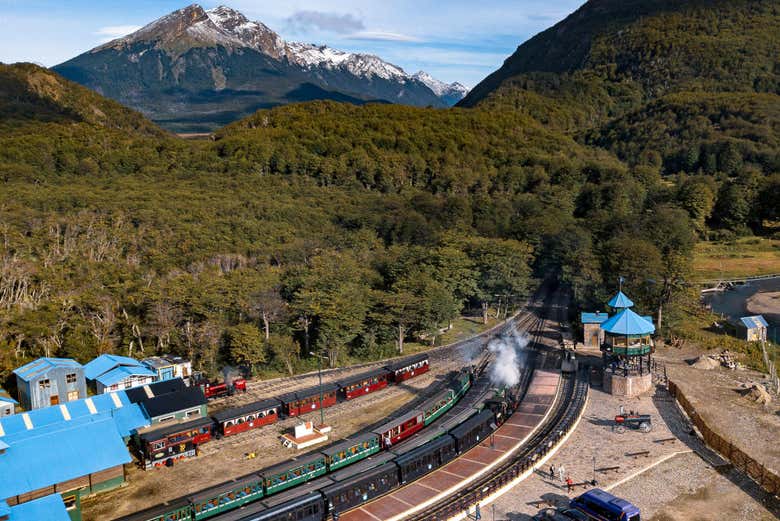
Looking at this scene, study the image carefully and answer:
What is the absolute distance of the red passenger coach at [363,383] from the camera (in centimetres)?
4375

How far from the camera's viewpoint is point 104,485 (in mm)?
32062

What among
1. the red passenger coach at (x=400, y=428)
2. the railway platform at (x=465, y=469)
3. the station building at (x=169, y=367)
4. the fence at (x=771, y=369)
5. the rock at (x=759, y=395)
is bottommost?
the fence at (x=771, y=369)

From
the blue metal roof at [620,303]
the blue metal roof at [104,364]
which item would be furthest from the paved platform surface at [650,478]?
the blue metal roof at [104,364]

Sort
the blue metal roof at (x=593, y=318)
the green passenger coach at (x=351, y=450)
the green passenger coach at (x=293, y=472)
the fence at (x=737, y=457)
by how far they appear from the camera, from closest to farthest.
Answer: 1. the fence at (x=737, y=457)
2. the green passenger coach at (x=293, y=472)
3. the green passenger coach at (x=351, y=450)
4. the blue metal roof at (x=593, y=318)

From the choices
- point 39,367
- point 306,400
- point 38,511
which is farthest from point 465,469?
point 39,367

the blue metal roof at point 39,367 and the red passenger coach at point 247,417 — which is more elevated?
the blue metal roof at point 39,367

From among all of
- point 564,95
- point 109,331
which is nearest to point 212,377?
point 109,331

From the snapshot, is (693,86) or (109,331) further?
(693,86)

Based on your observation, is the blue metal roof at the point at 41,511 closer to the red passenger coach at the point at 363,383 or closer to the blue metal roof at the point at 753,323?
the red passenger coach at the point at 363,383

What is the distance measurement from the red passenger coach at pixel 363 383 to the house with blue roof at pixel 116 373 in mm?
13754

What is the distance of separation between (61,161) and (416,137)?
214 feet

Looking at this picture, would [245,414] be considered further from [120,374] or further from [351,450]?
[120,374]

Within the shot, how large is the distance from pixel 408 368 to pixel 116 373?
822 inches

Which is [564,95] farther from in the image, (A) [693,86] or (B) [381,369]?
(B) [381,369]
